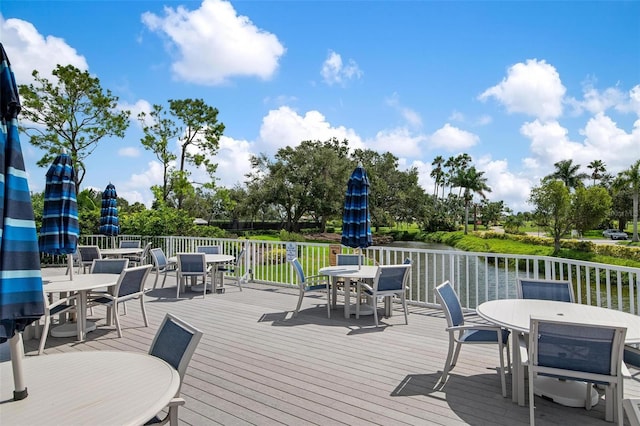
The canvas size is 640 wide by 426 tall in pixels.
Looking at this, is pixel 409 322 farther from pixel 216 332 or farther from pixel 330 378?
pixel 216 332

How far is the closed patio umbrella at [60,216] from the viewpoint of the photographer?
4559 mm

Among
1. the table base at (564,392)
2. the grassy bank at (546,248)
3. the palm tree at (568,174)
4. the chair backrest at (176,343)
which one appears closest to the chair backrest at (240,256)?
the chair backrest at (176,343)

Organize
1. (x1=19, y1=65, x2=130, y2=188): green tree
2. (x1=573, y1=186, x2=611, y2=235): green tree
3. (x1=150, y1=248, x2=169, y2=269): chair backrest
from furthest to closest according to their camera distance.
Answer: (x1=573, y1=186, x2=611, y2=235): green tree → (x1=19, y1=65, x2=130, y2=188): green tree → (x1=150, y1=248, x2=169, y2=269): chair backrest

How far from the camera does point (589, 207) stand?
82.8 ft

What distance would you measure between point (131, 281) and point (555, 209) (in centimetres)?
2866

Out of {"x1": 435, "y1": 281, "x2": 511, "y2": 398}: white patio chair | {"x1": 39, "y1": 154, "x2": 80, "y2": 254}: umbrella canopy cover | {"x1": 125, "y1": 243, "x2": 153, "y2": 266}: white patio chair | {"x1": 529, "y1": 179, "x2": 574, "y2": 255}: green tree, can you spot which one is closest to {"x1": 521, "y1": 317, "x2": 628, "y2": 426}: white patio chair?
{"x1": 435, "y1": 281, "x2": 511, "y2": 398}: white patio chair

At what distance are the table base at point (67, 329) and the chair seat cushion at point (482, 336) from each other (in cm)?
459

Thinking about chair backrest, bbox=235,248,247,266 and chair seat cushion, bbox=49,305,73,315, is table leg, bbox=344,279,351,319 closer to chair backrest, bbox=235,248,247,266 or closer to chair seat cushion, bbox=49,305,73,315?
chair backrest, bbox=235,248,247,266

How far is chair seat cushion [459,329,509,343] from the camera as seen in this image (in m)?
3.21

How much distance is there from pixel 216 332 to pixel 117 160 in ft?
46.2

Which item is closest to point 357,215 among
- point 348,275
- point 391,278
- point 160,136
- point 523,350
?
point 348,275

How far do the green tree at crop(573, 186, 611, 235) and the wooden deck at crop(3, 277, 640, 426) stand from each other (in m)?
25.6

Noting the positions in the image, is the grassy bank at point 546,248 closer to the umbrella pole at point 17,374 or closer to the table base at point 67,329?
the table base at point 67,329

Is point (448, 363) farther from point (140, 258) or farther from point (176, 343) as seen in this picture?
point (140, 258)
